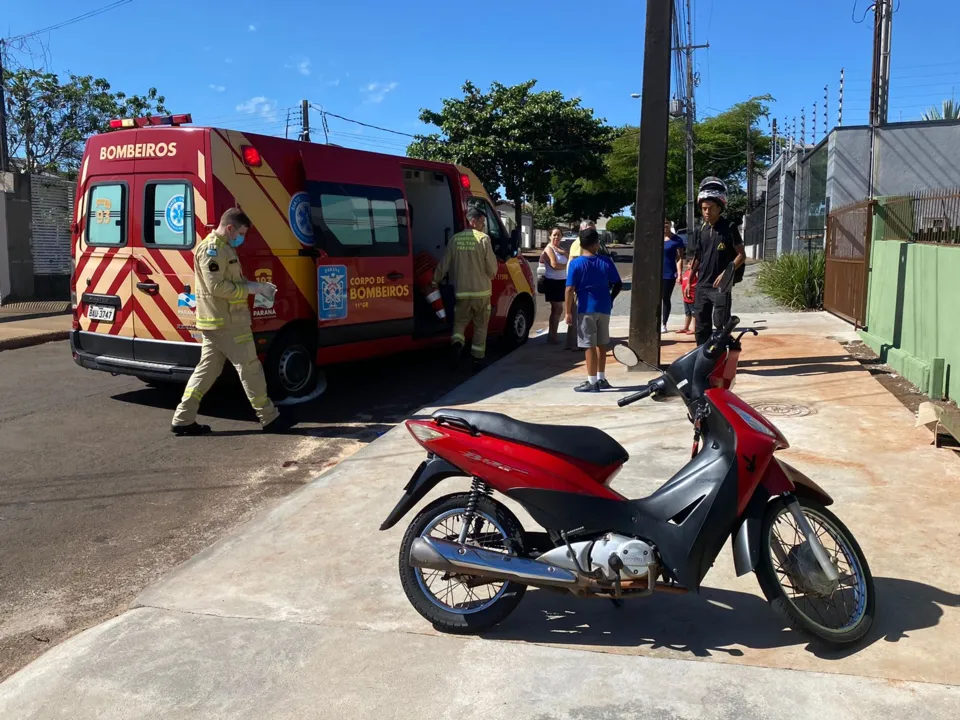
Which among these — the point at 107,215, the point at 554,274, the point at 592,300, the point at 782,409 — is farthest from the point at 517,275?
the point at 107,215

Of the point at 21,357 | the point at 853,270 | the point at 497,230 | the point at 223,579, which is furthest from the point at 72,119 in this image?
the point at 223,579

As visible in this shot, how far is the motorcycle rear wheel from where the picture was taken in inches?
140

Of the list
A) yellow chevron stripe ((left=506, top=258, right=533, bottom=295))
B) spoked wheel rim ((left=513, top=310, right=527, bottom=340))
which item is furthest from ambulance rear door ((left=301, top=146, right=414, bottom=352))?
spoked wheel rim ((left=513, top=310, right=527, bottom=340))

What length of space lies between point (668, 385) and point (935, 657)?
56.3 inches

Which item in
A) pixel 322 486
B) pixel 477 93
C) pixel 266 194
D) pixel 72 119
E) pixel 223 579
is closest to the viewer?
pixel 223 579

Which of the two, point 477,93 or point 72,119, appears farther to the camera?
point 477,93

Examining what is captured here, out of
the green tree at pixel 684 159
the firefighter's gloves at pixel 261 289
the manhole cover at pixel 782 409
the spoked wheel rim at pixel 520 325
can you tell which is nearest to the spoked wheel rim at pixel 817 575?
the manhole cover at pixel 782 409

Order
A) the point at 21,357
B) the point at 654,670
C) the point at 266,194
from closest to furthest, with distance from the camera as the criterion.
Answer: the point at 654,670 < the point at 266,194 < the point at 21,357

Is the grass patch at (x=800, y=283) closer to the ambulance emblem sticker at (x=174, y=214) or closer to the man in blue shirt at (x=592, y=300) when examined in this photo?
the man in blue shirt at (x=592, y=300)

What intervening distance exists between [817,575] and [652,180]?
6.01 m

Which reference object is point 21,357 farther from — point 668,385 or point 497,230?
point 668,385

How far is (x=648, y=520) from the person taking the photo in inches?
138

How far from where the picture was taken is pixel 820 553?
136 inches

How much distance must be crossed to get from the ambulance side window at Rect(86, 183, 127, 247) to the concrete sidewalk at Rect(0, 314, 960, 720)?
3776 mm
